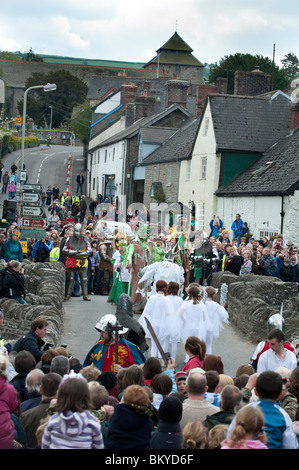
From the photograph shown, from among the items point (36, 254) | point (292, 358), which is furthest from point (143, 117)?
point (292, 358)

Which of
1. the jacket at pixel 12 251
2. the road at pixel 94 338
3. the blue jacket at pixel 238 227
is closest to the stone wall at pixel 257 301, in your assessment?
the road at pixel 94 338

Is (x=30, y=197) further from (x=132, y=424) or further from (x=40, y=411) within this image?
(x=132, y=424)

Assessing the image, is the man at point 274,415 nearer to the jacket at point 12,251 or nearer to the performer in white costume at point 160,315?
the performer in white costume at point 160,315

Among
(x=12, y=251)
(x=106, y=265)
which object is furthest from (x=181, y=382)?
(x=106, y=265)

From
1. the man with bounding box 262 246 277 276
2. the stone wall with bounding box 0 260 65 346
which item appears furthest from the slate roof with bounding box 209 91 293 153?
the stone wall with bounding box 0 260 65 346

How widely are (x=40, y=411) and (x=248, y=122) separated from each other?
3463 cm

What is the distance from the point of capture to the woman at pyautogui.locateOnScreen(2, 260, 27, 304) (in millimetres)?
15078

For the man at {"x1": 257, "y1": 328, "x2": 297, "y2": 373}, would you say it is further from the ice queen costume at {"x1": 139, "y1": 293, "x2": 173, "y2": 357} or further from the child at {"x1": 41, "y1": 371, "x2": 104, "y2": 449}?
the child at {"x1": 41, "y1": 371, "x2": 104, "y2": 449}

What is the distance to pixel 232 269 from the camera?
21875mm

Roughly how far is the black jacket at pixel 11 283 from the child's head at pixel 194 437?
31.1ft
